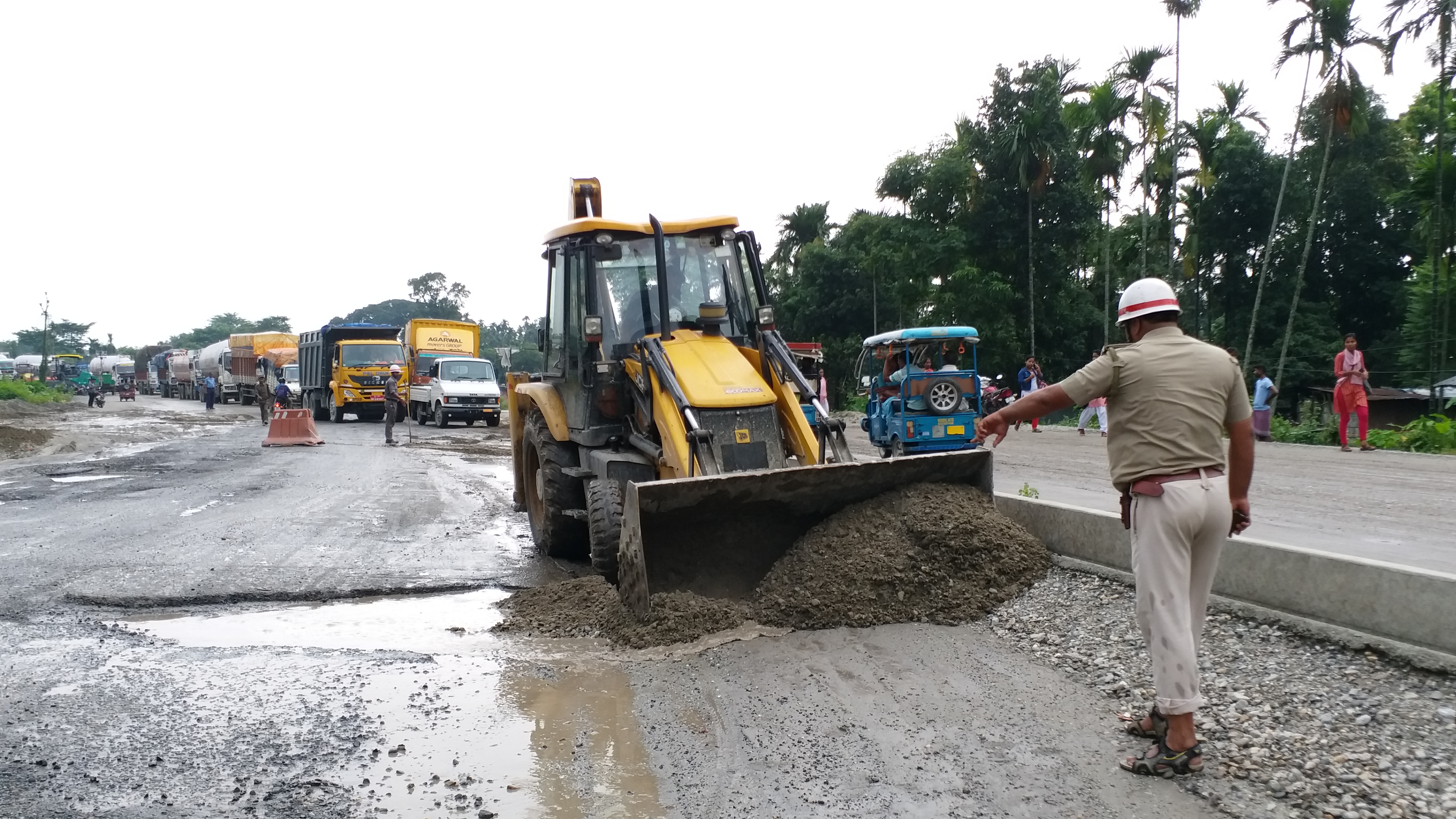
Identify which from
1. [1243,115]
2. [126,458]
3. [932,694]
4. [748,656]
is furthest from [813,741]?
[1243,115]

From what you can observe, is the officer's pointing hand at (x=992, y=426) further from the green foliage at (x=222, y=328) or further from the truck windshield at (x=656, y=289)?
the green foliage at (x=222, y=328)

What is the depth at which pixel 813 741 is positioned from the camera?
448cm

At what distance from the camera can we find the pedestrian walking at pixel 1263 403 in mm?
19062

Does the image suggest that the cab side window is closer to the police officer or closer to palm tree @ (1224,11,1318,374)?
the police officer

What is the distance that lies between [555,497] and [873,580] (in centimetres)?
326

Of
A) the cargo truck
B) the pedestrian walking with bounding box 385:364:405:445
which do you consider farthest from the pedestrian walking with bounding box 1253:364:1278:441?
the cargo truck

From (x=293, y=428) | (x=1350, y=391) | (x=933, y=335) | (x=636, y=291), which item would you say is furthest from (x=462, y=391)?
(x=636, y=291)

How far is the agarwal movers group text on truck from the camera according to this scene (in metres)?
31.4

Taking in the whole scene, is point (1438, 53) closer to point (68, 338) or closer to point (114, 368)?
point (114, 368)

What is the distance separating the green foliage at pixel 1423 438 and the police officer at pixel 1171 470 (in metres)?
14.8

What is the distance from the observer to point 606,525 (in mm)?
7047

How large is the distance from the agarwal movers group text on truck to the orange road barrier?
6.61 m

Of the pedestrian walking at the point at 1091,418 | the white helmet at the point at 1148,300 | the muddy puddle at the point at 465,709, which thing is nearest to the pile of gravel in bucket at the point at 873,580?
the muddy puddle at the point at 465,709

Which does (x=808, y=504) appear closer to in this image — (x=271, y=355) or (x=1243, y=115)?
(x=1243, y=115)
